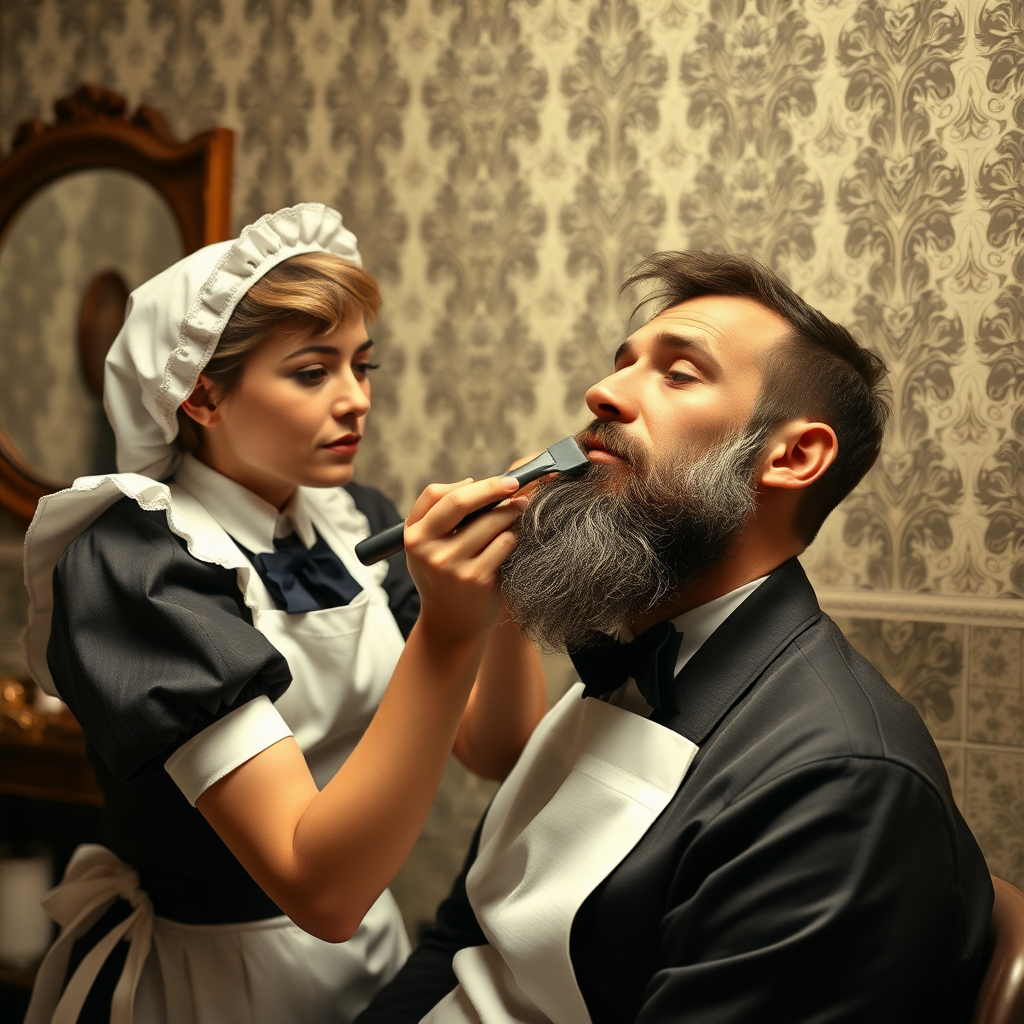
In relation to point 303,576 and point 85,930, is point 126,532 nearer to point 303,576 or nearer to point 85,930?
point 303,576

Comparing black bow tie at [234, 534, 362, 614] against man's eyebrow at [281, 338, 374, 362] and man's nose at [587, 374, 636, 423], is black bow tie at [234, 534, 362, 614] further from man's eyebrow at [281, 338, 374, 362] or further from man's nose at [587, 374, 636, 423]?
man's nose at [587, 374, 636, 423]

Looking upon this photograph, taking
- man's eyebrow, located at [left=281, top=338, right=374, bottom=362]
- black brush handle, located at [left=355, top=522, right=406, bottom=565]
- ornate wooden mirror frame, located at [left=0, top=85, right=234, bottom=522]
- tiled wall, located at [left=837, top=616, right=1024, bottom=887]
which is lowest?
tiled wall, located at [left=837, top=616, right=1024, bottom=887]

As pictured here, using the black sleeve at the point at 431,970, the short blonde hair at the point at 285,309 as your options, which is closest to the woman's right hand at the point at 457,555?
the short blonde hair at the point at 285,309

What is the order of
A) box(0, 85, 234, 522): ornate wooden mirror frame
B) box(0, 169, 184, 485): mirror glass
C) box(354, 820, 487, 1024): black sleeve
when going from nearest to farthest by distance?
box(354, 820, 487, 1024): black sleeve
box(0, 85, 234, 522): ornate wooden mirror frame
box(0, 169, 184, 485): mirror glass

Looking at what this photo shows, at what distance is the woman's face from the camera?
4.06 feet

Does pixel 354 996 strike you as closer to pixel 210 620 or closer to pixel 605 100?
pixel 210 620

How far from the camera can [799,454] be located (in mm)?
1093

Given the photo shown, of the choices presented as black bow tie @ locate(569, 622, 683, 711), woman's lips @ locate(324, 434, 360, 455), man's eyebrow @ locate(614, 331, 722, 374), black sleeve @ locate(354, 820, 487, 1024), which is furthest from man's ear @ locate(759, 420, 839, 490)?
black sleeve @ locate(354, 820, 487, 1024)

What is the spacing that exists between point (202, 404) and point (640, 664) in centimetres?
67

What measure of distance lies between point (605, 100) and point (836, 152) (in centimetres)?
43

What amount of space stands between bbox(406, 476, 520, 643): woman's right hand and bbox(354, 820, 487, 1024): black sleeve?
0.46 metres

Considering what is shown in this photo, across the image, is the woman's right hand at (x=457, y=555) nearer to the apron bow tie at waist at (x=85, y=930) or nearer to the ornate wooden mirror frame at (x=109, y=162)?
the apron bow tie at waist at (x=85, y=930)

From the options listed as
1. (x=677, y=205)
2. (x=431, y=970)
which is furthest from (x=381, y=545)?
(x=677, y=205)

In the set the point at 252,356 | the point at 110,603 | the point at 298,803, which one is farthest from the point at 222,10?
the point at 298,803
